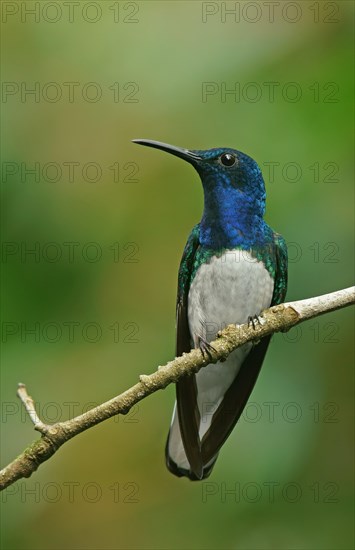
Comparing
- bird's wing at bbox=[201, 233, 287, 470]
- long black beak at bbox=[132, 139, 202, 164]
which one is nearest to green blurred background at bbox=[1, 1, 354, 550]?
long black beak at bbox=[132, 139, 202, 164]

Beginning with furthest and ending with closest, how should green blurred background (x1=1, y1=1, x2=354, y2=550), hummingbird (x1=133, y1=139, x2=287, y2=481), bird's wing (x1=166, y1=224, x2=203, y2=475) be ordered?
1. hummingbird (x1=133, y1=139, x2=287, y2=481)
2. bird's wing (x1=166, y1=224, x2=203, y2=475)
3. green blurred background (x1=1, y1=1, x2=354, y2=550)

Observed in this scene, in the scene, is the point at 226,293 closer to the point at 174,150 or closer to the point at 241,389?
the point at 241,389

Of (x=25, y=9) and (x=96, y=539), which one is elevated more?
(x=25, y=9)

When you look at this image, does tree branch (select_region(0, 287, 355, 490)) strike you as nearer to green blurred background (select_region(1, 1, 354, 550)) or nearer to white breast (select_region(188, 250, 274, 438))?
green blurred background (select_region(1, 1, 354, 550))

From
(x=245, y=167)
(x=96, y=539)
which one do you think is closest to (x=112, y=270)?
(x=245, y=167)

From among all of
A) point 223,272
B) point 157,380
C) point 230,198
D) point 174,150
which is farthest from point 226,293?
point 157,380

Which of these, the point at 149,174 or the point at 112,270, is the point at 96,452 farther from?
the point at 149,174

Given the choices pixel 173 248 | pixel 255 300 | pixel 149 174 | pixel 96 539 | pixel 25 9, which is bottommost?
pixel 96 539

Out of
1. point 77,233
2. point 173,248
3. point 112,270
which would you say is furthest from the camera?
point 173,248
